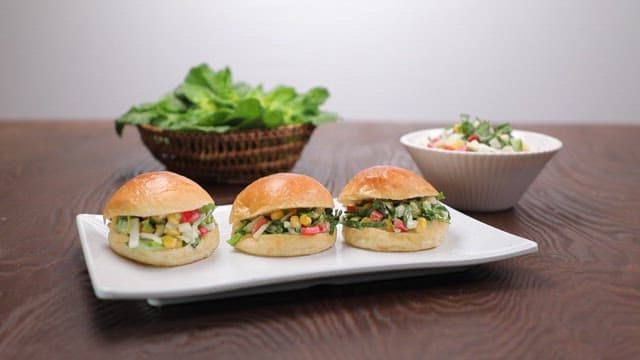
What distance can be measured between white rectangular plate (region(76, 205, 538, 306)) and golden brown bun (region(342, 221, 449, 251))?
0.02 metres

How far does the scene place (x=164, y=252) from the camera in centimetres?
146

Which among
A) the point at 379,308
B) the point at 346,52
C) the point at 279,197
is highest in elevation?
the point at 279,197

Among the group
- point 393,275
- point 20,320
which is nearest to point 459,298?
point 393,275

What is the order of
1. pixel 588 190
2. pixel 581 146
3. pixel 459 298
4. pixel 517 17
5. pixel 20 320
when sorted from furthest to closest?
pixel 517 17 < pixel 581 146 < pixel 588 190 < pixel 459 298 < pixel 20 320

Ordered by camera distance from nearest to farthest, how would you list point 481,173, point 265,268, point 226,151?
point 265,268 < point 481,173 < point 226,151

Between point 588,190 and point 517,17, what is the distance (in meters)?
3.46

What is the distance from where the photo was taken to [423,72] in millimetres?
5590

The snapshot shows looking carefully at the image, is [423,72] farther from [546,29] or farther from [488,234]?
[488,234]

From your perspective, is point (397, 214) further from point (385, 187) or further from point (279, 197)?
point (279, 197)

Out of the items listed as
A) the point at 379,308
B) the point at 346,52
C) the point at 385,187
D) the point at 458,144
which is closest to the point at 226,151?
the point at 458,144

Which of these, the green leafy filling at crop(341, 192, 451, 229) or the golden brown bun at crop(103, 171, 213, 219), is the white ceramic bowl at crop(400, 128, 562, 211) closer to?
the green leafy filling at crop(341, 192, 451, 229)

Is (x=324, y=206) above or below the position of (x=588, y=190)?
above

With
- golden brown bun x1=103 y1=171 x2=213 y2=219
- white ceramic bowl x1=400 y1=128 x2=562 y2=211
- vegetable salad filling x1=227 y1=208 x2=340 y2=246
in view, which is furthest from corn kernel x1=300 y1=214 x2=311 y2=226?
white ceramic bowl x1=400 y1=128 x2=562 y2=211

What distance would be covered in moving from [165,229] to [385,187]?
1.54ft
